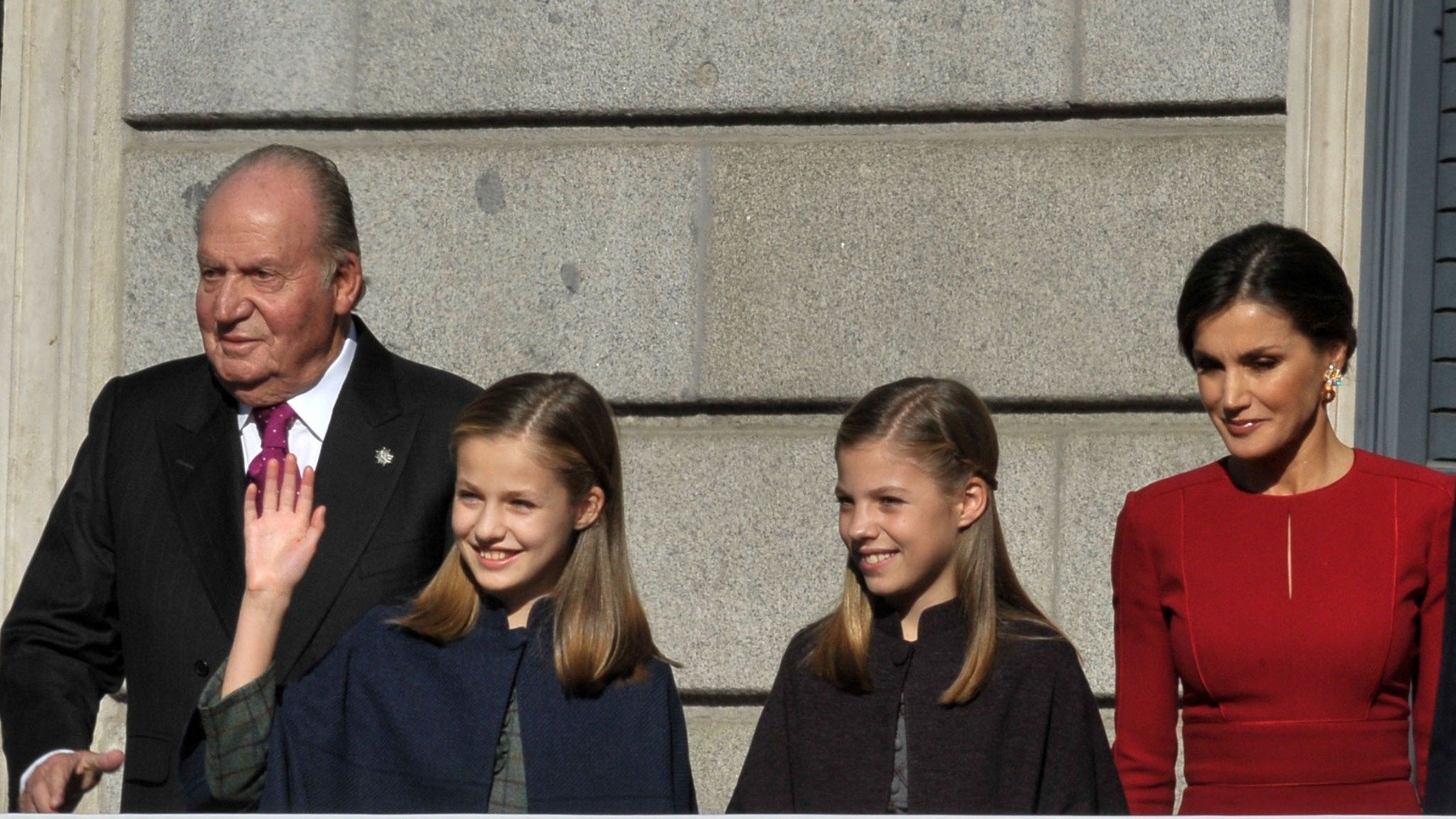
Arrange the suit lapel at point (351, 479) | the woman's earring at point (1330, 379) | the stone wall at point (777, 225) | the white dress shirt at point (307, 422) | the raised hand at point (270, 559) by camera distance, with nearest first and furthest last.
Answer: the raised hand at point (270, 559) → the woman's earring at point (1330, 379) → the suit lapel at point (351, 479) → the white dress shirt at point (307, 422) → the stone wall at point (777, 225)

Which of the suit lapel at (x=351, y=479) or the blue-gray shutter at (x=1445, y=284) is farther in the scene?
the blue-gray shutter at (x=1445, y=284)

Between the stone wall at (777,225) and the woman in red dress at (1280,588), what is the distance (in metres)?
1.44

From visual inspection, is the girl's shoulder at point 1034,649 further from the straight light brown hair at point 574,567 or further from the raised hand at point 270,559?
the raised hand at point 270,559

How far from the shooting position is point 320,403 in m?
Answer: 3.34

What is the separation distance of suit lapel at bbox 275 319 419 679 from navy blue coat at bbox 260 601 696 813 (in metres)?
0.27

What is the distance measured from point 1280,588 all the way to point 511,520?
4.14ft

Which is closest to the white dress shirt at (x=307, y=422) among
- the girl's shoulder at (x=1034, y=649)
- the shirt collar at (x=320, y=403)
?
the shirt collar at (x=320, y=403)

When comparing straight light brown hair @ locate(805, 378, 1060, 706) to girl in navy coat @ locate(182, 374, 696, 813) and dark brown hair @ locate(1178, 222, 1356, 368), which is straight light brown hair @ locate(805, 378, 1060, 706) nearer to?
girl in navy coat @ locate(182, 374, 696, 813)

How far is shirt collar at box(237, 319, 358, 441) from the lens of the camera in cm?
332

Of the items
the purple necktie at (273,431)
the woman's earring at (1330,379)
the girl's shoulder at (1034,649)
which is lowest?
the girl's shoulder at (1034,649)

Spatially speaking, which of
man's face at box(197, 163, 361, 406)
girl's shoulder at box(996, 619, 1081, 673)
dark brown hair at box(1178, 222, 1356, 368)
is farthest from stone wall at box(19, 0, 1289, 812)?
girl's shoulder at box(996, 619, 1081, 673)

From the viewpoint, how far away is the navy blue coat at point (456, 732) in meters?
2.77

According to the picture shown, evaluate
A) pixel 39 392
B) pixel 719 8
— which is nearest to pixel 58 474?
pixel 39 392

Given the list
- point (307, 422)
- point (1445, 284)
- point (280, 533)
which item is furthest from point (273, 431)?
point (1445, 284)
